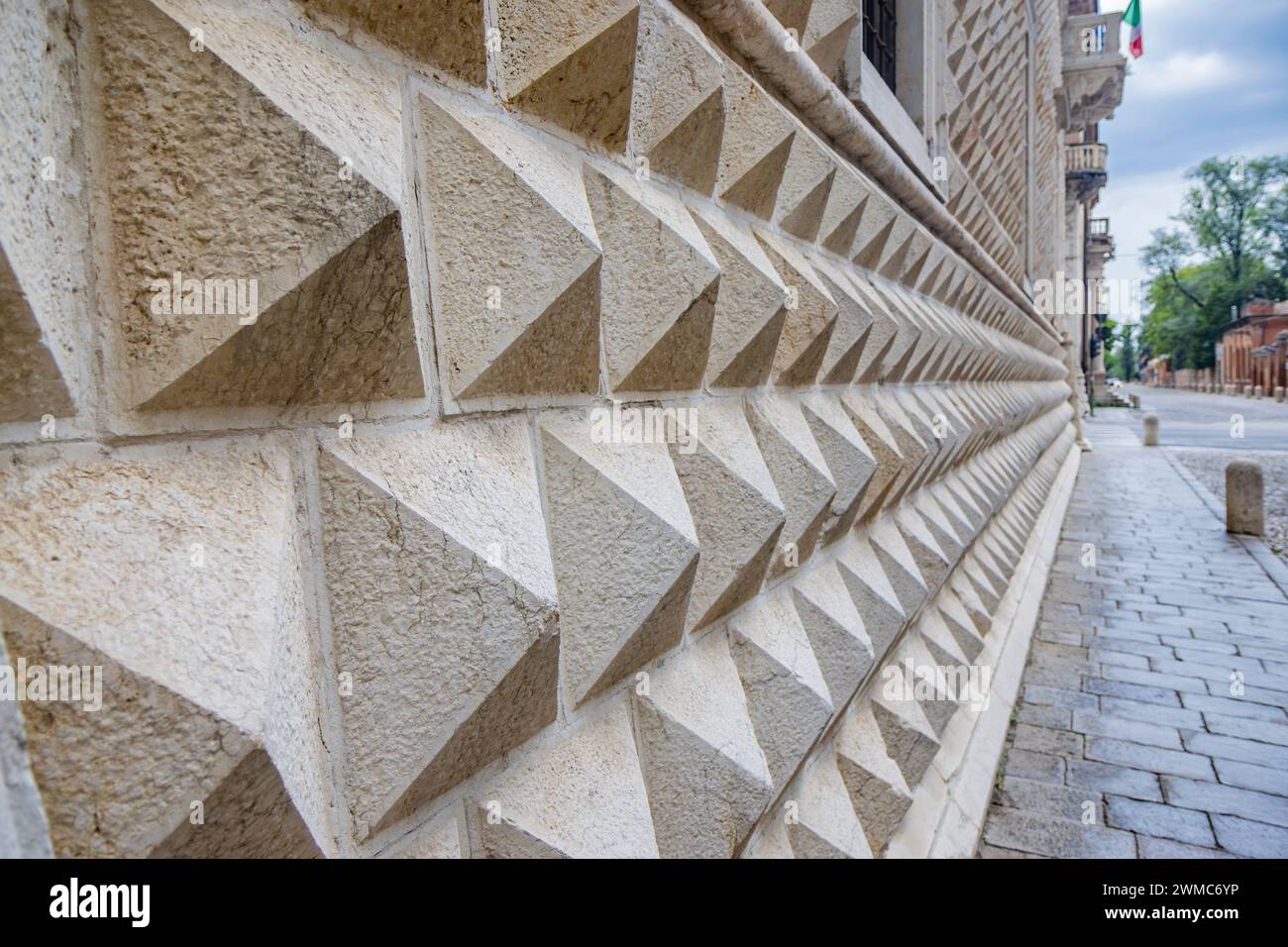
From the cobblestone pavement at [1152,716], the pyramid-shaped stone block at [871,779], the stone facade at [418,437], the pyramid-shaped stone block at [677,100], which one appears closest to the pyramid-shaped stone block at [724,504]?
the stone facade at [418,437]

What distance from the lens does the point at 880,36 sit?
12.1 feet

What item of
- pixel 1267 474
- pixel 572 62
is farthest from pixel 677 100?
pixel 1267 474

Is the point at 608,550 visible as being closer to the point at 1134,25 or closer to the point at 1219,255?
the point at 1134,25

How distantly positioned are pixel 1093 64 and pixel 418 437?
19.4m

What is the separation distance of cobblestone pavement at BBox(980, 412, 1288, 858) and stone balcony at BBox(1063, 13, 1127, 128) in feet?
44.0

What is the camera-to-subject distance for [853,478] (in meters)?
2.11

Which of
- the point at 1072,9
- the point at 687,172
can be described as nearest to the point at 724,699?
the point at 687,172

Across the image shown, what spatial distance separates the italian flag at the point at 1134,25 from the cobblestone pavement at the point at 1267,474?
25.7 feet

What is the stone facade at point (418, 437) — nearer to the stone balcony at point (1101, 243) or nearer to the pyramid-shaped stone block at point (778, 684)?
the pyramid-shaped stone block at point (778, 684)

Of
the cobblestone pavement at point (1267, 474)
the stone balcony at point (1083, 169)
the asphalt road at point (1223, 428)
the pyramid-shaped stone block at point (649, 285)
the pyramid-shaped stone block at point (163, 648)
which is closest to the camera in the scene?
the pyramid-shaped stone block at point (163, 648)

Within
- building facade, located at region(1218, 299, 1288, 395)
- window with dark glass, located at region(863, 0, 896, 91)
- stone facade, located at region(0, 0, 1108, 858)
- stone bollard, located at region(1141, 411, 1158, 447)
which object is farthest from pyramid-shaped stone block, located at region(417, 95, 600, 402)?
building facade, located at region(1218, 299, 1288, 395)

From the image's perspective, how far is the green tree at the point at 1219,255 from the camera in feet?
117

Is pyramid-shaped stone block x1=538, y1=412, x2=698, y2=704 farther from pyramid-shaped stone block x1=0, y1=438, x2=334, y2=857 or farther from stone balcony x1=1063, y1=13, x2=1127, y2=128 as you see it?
stone balcony x1=1063, y1=13, x2=1127, y2=128
